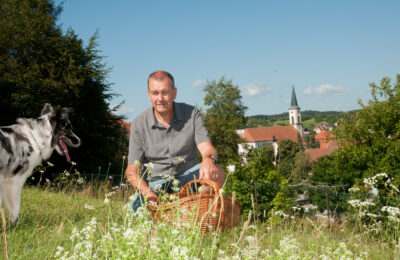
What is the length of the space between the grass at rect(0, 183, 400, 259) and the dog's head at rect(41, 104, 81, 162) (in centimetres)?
98

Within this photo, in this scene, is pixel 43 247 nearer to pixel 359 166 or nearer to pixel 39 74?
pixel 39 74

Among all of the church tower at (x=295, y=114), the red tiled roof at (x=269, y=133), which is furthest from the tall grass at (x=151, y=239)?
the church tower at (x=295, y=114)

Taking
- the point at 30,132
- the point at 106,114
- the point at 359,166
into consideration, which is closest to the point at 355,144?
the point at 359,166

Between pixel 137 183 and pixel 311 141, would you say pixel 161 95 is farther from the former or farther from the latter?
pixel 311 141

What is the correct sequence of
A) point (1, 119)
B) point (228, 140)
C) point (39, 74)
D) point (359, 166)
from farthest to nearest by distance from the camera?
1. point (228, 140)
2. point (359, 166)
3. point (39, 74)
4. point (1, 119)

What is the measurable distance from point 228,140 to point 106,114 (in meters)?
24.4

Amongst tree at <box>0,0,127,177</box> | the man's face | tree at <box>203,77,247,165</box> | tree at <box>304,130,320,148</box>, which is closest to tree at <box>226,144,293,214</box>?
the man's face

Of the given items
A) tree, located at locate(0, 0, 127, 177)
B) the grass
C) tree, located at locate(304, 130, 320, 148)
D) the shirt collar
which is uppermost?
tree, located at locate(0, 0, 127, 177)

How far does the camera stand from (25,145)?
4801 millimetres

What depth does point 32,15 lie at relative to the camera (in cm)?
1584

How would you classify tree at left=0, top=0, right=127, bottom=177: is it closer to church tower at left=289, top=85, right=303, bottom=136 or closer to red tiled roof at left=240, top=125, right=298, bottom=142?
red tiled roof at left=240, top=125, right=298, bottom=142

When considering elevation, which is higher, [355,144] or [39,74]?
[39,74]

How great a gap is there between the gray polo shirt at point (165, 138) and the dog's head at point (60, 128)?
1.60m

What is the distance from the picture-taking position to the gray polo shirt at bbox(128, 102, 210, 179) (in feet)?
13.2
